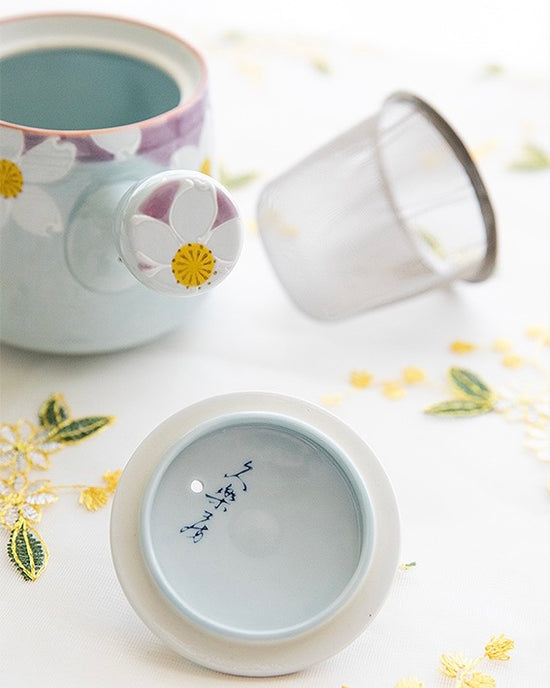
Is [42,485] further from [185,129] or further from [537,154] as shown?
[537,154]

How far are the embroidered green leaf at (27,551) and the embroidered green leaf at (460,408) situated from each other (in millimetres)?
245

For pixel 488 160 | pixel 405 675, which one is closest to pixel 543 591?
pixel 405 675

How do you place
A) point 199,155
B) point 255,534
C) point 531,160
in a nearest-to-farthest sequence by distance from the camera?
1. point 255,534
2. point 199,155
3. point 531,160

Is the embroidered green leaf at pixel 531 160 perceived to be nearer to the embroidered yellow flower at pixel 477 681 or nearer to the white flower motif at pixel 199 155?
the white flower motif at pixel 199 155

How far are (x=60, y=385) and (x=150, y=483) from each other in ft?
0.56

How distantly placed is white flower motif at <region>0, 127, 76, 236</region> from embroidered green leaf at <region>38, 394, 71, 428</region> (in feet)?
0.35

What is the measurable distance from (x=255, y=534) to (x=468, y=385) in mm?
227

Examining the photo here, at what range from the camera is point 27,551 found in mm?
497

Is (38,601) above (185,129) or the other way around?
the other way around

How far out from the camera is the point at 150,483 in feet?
1.48

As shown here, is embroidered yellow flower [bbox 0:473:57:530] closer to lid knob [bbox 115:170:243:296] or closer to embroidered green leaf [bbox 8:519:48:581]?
embroidered green leaf [bbox 8:519:48:581]

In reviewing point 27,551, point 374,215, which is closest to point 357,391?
point 374,215

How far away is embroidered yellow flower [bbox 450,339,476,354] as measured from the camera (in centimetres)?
66

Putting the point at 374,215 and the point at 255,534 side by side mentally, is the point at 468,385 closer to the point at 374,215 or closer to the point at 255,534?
the point at 374,215
